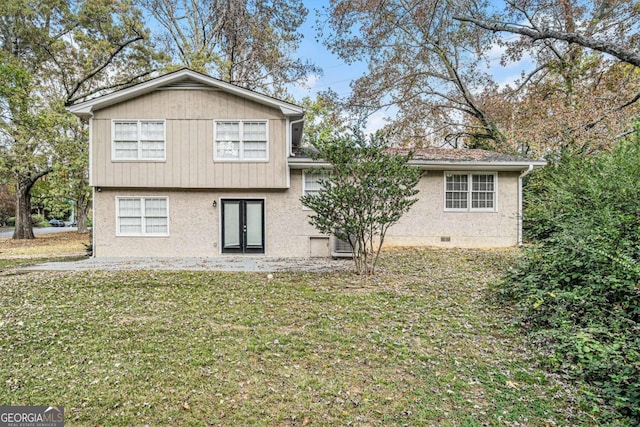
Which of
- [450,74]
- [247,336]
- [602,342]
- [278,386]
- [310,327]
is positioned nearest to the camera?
[278,386]

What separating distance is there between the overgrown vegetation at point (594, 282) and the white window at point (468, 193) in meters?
5.83

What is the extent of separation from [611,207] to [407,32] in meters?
17.8

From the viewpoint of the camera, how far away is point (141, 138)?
37.6ft

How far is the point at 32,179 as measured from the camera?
19.8 meters

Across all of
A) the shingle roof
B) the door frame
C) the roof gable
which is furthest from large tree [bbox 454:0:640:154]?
the door frame

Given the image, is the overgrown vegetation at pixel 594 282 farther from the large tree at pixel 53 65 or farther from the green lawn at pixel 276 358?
the large tree at pixel 53 65

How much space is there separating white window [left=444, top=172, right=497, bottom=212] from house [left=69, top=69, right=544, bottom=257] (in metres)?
0.69

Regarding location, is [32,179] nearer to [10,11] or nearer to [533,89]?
[10,11]

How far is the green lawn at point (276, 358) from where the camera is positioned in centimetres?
312

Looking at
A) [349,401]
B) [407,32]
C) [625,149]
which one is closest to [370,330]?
[349,401]

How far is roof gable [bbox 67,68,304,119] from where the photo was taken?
1102 centimetres

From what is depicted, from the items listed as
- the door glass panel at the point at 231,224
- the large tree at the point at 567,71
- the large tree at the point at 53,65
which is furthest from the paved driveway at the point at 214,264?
the large tree at the point at 567,71

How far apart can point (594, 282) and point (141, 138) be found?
1224cm

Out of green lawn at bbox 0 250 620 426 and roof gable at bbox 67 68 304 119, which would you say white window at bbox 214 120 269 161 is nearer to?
roof gable at bbox 67 68 304 119
